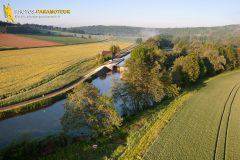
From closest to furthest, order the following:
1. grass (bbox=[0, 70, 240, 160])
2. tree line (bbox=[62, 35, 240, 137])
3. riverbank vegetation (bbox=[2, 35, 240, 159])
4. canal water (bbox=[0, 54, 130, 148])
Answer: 1. grass (bbox=[0, 70, 240, 160])
2. riverbank vegetation (bbox=[2, 35, 240, 159])
3. tree line (bbox=[62, 35, 240, 137])
4. canal water (bbox=[0, 54, 130, 148])

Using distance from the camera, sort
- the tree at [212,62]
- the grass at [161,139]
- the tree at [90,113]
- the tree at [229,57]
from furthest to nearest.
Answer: the tree at [229,57]
the tree at [212,62]
the tree at [90,113]
the grass at [161,139]

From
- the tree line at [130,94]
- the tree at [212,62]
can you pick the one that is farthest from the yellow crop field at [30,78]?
the tree at [212,62]

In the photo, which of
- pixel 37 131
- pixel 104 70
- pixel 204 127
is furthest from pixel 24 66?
pixel 204 127

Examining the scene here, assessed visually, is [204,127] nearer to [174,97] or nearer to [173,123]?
[173,123]

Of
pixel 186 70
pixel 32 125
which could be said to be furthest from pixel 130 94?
pixel 186 70

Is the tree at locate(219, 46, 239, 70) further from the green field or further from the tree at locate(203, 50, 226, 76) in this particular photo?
the green field

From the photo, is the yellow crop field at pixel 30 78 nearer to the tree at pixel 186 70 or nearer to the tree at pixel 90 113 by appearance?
the tree at pixel 90 113

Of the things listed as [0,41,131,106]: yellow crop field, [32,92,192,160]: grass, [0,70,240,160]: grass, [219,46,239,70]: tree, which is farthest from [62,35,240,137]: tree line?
[219,46,239,70]: tree

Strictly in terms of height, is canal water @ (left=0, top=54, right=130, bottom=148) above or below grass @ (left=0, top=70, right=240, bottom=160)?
below
